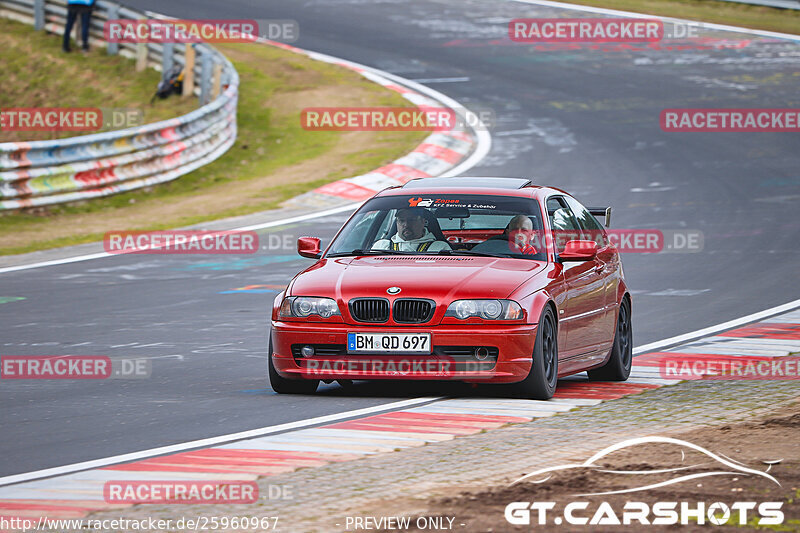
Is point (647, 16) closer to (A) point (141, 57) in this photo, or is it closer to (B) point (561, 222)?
(A) point (141, 57)

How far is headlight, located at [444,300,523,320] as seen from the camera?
893 centimetres

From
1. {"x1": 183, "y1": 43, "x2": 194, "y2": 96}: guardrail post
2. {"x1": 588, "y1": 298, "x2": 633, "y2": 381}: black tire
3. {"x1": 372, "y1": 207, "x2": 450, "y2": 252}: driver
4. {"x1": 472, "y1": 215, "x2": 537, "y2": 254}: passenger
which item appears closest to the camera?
{"x1": 472, "y1": 215, "x2": 537, "y2": 254}: passenger

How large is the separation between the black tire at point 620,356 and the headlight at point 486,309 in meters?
1.71

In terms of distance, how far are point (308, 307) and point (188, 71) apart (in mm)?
21152

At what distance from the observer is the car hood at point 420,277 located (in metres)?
9.01

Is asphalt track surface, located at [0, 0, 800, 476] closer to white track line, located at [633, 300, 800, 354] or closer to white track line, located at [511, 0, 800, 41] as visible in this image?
white track line, located at [633, 300, 800, 354]

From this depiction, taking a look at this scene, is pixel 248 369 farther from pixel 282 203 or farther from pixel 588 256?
pixel 282 203

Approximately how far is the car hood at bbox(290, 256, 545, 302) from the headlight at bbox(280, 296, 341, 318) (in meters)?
0.04

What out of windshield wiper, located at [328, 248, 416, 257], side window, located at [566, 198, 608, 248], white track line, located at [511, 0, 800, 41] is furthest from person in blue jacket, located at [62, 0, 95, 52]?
windshield wiper, located at [328, 248, 416, 257]

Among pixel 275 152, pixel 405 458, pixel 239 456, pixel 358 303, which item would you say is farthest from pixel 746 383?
pixel 275 152
